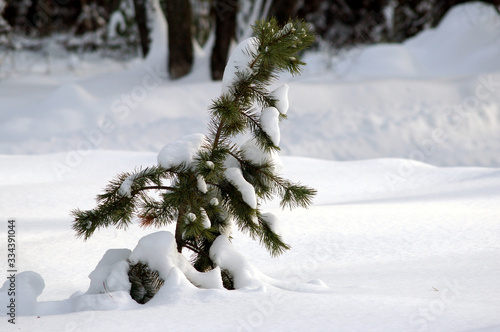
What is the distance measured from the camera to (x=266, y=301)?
2.35 m

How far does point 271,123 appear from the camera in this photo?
99.6 inches

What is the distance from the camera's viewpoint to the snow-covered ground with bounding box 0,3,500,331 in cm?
230

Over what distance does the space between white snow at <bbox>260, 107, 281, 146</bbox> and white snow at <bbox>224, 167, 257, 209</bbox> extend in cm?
21

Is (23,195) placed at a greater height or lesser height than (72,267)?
lesser

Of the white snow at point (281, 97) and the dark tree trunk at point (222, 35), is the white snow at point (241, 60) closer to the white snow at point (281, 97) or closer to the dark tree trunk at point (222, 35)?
the white snow at point (281, 97)

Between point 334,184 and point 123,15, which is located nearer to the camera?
point 334,184

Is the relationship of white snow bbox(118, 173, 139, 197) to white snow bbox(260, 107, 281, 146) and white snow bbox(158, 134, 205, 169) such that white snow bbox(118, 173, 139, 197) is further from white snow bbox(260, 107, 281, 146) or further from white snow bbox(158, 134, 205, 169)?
white snow bbox(260, 107, 281, 146)

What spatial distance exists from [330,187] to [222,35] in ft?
Result: 17.6

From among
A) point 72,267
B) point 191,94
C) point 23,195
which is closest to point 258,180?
point 72,267

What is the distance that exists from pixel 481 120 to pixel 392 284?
6.76 m

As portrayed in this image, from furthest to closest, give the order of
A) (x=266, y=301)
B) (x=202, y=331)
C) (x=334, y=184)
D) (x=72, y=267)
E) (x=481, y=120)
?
(x=481, y=120) < (x=334, y=184) < (x=72, y=267) < (x=266, y=301) < (x=202, y=331)

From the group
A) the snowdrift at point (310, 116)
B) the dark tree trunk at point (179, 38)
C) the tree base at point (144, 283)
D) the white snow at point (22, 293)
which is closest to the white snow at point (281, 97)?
the tree base at point (144, 283)

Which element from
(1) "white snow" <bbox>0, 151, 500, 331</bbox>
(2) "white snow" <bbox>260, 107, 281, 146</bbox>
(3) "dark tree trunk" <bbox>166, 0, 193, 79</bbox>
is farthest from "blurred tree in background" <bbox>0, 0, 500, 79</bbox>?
(2) "white snow" <bbox>260, 107, 281, 146</bbox>

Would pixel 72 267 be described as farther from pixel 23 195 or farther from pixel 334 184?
pixel 334 184
